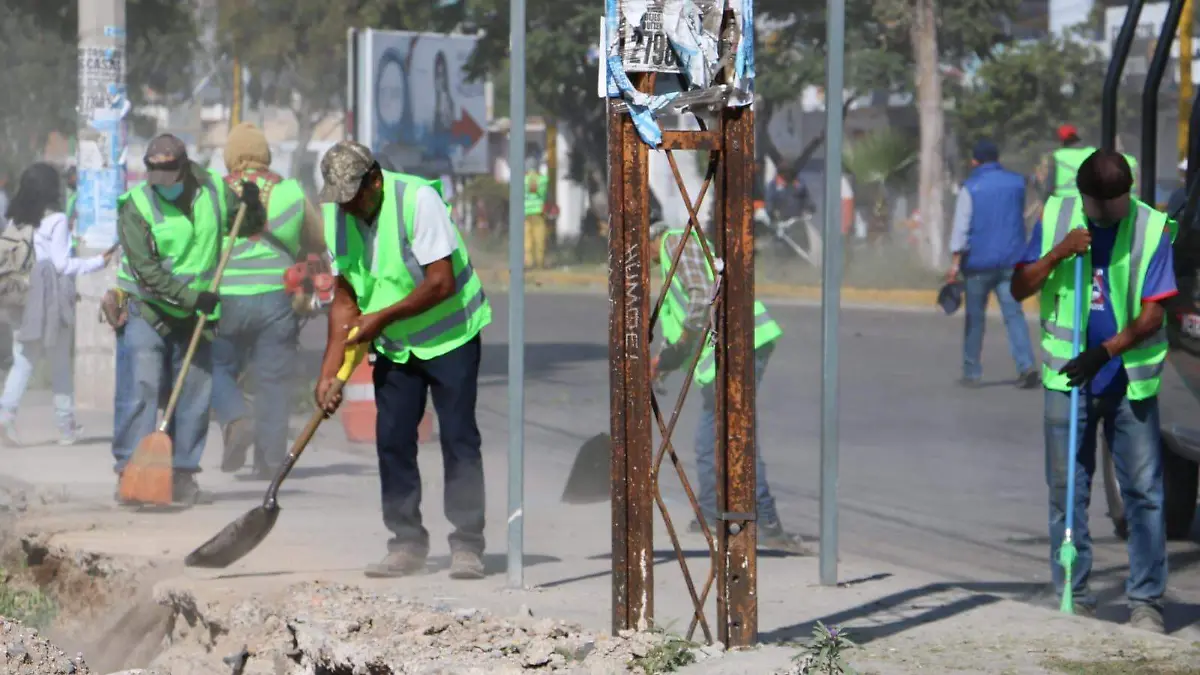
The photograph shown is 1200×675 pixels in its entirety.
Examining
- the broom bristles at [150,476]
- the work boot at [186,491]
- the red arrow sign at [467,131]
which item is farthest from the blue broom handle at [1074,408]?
the red arrow sign at [467,131]

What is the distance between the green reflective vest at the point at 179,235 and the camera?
8789mm

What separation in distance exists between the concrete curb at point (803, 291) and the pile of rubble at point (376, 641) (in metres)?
14.9

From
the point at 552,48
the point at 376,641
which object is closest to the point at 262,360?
the point at 376,641

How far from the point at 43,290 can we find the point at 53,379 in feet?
2.46

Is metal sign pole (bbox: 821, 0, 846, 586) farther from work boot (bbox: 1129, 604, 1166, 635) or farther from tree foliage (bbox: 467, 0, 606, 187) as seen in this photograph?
tree foliage (bbox: 467, 0, 606, 187)

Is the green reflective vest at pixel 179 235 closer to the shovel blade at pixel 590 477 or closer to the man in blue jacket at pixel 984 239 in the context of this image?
the shovel blade at pixel 590 477

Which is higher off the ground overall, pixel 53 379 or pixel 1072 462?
pixel 1072 462

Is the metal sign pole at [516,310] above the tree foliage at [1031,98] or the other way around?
the other way around

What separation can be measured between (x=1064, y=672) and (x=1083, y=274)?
1.66 metres

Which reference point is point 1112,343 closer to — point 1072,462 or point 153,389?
point 1072,462

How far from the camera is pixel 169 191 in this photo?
880 centimetres

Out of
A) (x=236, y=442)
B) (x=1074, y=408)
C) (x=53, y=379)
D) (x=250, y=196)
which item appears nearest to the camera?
(x=1074, y=408)

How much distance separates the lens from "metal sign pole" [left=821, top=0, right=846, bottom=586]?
6301mm

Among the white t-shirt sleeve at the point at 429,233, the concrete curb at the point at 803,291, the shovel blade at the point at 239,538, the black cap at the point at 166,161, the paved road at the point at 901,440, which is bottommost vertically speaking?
the concrete curb at the point at 803,291
